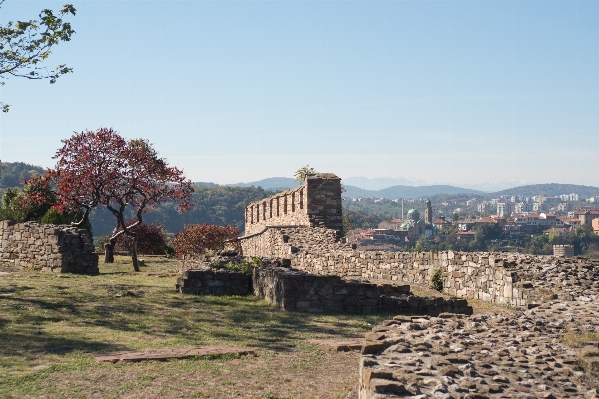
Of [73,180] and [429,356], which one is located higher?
[73,180]

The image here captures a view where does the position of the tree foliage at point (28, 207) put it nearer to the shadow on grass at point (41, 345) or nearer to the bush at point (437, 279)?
the bush at point (437, 279)

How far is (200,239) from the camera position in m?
27.1

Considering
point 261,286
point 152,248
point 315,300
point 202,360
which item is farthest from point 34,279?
point 152,248

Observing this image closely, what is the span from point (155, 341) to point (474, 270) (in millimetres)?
7309

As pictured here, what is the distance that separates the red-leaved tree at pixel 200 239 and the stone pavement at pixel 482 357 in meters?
19.8

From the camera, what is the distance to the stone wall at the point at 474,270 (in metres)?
12.1

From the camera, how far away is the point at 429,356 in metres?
5.92

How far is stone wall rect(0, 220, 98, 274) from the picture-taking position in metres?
16.2

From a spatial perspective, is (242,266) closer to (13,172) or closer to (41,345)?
(41,345)

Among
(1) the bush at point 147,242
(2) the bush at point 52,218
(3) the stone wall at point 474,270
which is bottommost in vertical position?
(3) the stone wall at point 474,270

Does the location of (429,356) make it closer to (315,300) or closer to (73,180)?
(315,300)

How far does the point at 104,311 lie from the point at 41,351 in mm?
2750

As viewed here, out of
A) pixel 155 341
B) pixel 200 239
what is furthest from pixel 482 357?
pixel 200 239

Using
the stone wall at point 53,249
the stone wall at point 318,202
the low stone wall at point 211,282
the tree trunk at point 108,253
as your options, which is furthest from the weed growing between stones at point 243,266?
the stone wall at point 318,202
